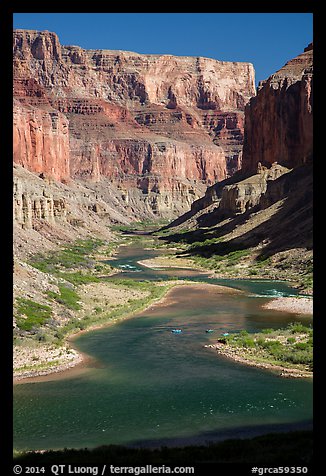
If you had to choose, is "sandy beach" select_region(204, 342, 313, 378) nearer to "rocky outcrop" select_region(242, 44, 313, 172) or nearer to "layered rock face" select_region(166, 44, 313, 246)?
"layered rock face" select_region(166, 44, 313, 246)

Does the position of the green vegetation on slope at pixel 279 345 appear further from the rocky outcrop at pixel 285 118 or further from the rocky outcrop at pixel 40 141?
the rocky outcrop at pixel 40 141

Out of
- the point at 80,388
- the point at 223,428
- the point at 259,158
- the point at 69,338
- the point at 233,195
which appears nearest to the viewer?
the point at 223,428

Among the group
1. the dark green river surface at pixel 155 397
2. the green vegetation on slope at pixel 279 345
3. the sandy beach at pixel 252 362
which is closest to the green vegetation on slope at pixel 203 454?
the dark green river surface at pixel 155 397

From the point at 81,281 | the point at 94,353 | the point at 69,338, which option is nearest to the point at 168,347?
the point at 94,353

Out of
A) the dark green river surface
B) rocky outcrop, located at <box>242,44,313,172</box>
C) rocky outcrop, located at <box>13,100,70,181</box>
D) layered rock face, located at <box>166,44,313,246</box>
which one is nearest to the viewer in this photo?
the dark green river surface

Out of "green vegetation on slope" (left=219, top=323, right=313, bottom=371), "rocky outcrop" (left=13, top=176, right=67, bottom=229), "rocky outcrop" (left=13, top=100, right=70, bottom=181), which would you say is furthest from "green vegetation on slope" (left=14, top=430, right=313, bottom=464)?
"rocky outcrop" (left=13, top=100, right=70, bottom=181)
